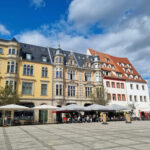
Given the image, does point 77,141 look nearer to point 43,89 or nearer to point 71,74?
point 43,89

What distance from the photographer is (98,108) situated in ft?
76.3

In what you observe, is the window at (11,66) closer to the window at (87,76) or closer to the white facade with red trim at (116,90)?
the window at (87,76)

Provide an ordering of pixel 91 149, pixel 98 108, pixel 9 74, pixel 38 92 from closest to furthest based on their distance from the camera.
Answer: pixel 91 149 < pixel 98 108 < pixel 9 74 < pixel 38 92

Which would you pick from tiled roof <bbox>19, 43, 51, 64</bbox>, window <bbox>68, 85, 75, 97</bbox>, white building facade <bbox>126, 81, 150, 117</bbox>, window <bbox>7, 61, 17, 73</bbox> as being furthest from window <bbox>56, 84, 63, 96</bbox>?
white building facade <bbox>126, 81, 150, 117</bbox>

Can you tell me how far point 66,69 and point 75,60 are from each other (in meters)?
4.48

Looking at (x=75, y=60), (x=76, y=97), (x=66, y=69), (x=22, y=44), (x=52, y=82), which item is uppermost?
(x=22, y=44)

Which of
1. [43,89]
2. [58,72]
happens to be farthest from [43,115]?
[58,72]

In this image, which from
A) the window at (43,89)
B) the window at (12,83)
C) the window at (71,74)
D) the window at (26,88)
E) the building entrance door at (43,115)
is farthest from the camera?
the window at (71,74)

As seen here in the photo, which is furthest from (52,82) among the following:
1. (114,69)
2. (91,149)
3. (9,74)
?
(91,149)

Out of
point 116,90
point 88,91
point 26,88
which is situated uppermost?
point 116,90

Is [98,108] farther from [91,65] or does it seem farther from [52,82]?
[91,65]

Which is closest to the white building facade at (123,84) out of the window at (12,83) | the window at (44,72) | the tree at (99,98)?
the tree at (99,98)

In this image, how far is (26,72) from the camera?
3050 cm

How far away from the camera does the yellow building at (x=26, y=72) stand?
28.5m
